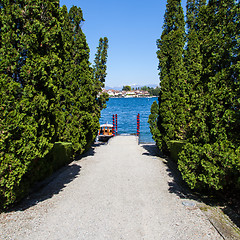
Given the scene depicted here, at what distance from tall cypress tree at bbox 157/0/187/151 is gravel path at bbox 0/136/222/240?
381cm

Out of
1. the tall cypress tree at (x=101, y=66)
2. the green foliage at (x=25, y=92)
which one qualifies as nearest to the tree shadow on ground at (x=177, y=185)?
the green foliage at (x=25, y=92)

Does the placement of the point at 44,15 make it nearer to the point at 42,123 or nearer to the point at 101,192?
the point at 42,123

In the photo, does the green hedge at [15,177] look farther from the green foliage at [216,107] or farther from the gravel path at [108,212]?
the green foliage at [216,107]

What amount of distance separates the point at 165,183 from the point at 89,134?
22.7 ft

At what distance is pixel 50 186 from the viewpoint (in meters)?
8.67

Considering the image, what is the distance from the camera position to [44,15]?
697cm

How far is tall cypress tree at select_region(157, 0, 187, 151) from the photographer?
1296cm

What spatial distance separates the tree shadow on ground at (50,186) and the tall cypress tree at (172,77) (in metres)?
5.86

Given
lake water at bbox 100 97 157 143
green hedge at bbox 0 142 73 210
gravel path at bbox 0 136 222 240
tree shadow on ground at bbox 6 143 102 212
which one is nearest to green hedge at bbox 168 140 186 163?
gravel path at bbox 0 136 222 240

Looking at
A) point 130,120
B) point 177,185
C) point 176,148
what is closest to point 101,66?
point 176,148

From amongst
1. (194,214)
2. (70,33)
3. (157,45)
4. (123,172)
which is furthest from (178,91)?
(194,214)

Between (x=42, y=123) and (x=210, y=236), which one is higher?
(x=42, y=123)

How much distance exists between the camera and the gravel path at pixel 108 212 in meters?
5.26

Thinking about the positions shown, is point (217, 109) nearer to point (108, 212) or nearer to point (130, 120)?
point (108, 212)
